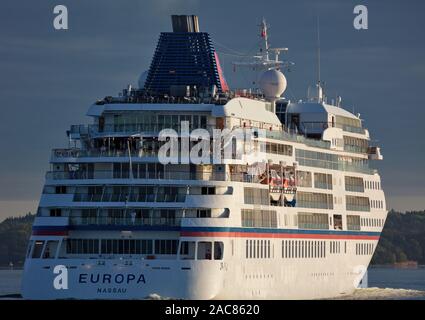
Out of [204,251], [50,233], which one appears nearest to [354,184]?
[204,251]

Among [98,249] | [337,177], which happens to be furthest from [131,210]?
[337,177]

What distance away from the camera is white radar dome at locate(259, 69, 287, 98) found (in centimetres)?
11600

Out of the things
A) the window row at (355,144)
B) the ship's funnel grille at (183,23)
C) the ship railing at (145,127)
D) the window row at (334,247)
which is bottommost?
the window row at (334,247)

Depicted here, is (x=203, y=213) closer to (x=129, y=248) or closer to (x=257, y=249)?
(x=129, y=248)

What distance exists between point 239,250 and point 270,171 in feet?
28.6

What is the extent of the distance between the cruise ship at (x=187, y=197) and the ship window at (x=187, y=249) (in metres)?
0.08

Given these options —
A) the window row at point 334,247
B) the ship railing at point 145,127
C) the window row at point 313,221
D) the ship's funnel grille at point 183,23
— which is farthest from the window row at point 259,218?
the ship's funnel grille at point 183,23

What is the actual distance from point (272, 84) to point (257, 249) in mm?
15843

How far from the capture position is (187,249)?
320 ft

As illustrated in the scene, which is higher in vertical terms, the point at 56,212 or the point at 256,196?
the point at 256,196

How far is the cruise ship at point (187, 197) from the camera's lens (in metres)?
97.6

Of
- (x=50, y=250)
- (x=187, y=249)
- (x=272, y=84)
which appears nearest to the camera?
(x=187, y=249)

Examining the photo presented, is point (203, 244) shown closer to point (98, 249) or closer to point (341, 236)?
point (98, 249)

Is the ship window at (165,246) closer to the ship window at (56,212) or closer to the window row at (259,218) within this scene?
the window row at (259,218)
